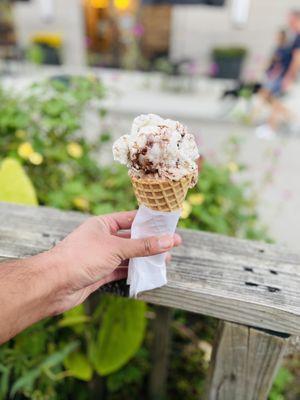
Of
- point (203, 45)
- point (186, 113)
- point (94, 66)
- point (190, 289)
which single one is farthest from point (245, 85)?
point (190, 289)

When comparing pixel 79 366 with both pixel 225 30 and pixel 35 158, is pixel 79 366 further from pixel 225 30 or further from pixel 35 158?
pixel 225 30

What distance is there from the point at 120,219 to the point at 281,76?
21.3ft

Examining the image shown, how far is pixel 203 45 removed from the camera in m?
10.0

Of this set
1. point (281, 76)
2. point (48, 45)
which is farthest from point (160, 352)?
point (48, 45)

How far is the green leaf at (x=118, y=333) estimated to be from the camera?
1488 mm

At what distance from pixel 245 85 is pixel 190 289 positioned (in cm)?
667

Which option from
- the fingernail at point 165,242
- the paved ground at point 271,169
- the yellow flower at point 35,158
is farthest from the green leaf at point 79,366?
the paved ground at point 271,169

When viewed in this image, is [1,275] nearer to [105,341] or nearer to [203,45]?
[105,341]

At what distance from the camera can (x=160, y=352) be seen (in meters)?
1.58

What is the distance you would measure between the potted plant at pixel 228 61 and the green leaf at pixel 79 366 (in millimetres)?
9075

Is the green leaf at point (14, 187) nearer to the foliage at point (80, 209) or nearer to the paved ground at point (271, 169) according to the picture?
the foliage at point (80, 209)

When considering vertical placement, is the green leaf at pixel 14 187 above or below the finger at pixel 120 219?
below

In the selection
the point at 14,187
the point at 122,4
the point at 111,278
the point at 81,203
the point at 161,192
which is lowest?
the point at 81,203

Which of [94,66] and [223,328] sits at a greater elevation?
[223,328]
